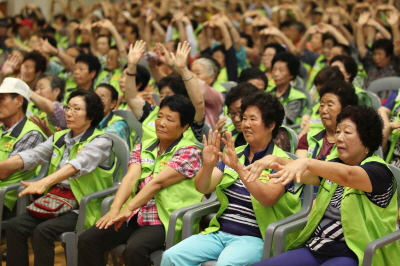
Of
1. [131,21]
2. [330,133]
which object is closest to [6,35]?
[131,21]

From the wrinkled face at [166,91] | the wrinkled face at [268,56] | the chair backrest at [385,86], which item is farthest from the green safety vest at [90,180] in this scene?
the wrinkled face at [268,56]

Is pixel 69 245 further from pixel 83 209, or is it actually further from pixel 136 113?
pixel 136 113

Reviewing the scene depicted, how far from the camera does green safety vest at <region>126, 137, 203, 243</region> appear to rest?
281 centimetres

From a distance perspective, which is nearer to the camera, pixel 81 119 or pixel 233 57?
pixel 81 119

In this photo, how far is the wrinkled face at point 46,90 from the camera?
167 inches

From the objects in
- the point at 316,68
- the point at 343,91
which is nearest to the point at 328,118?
the point at 343,91

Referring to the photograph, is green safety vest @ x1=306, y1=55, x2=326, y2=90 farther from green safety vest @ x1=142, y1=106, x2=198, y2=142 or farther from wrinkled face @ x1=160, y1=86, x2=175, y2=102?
green safety vest @ x1=142, y1=106, x2=198, y2=142

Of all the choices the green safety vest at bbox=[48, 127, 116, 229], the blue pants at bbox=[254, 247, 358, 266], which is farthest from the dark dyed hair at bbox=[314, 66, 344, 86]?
the blue pants at bbox=[254, 247, 358, 266]

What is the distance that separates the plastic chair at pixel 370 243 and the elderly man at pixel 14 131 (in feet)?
5.64

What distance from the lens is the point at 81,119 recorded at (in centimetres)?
324

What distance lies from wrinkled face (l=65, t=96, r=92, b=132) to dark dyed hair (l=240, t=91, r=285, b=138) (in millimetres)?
1027

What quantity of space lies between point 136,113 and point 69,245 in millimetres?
990

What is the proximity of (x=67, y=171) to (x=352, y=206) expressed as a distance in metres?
1.52

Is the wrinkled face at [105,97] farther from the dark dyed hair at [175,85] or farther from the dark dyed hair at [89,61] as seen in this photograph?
the dark dyed hair at [89,61]
